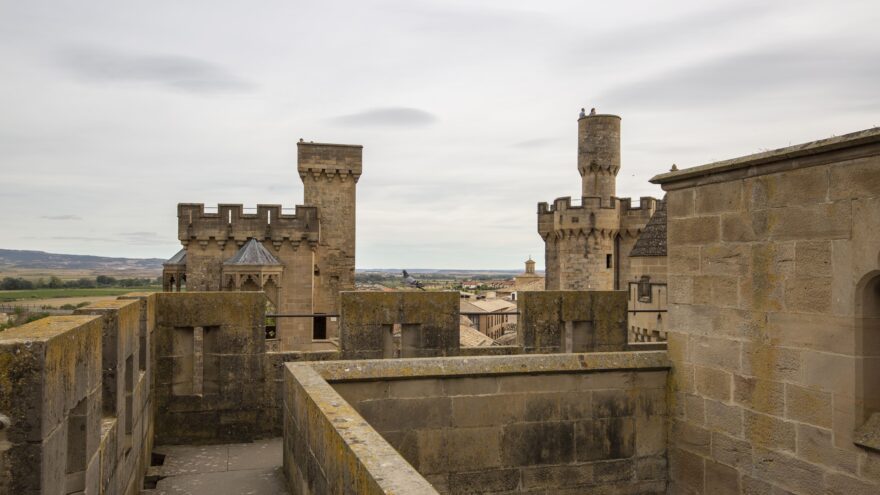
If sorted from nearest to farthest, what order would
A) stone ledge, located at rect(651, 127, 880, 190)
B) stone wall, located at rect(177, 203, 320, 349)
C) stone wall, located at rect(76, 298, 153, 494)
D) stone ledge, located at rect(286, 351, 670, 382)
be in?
stone wall, located at rect(76, 298, 153, 494), stone ledge, located at rect(651, 127, 880, 190), stone ledge, located at rect(286, 351, 670, 382), stone wall, located at rect(177, 203, 320, 349)

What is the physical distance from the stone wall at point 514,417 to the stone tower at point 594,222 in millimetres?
31081

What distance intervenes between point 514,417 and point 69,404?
402 cm

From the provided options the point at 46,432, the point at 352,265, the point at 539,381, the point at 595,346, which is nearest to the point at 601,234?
the point at 352,265

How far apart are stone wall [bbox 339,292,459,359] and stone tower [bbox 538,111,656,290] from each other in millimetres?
29982

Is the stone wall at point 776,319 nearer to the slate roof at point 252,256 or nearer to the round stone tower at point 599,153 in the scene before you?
the slate roof at point 252,256

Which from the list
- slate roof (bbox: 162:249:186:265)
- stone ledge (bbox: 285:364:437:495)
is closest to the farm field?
slate roof (bbox: 162:249:186:265)

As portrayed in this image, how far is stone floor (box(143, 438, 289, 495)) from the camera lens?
6.60 m

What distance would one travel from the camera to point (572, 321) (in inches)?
342

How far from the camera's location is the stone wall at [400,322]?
798 cm

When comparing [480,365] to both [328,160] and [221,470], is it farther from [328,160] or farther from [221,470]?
[328,160]

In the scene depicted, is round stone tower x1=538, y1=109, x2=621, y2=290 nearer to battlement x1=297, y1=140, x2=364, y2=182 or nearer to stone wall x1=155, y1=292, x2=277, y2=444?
battlement x1=297, y1=140, x2=364, y2=182

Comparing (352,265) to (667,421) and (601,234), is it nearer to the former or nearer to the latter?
(601,234)

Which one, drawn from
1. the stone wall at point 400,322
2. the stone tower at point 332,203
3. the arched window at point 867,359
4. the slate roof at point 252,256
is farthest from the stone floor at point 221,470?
the stone tower at point 332,203

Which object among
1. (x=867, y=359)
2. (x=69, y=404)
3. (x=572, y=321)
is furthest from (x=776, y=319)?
(x=69, y=404)
